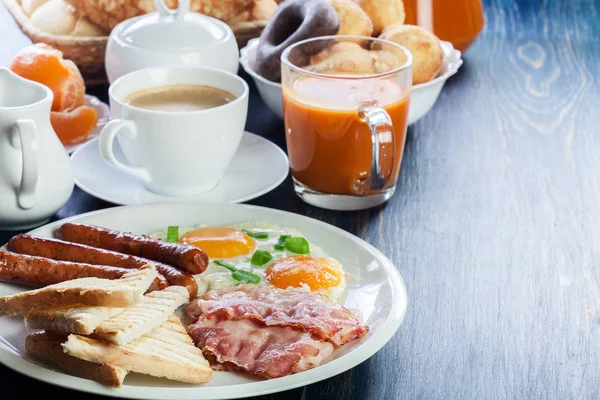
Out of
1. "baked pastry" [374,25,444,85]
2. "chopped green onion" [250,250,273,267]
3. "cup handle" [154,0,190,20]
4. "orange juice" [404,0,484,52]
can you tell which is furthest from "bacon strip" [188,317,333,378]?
"orange juice" [404,0,484,52]

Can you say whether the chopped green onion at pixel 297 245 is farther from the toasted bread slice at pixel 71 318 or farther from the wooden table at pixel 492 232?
the toasted bread slice at pixel 71 318

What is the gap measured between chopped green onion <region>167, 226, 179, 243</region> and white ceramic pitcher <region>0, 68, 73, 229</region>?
0.28 meters

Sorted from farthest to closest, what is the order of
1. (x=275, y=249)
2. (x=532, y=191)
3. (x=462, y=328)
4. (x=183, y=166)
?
(x=532, y=191), (x=183, y=166), (x=275, y=249), (x=462, y=328)

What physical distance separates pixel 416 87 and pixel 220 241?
72cm

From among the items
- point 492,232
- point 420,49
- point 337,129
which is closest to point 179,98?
point 337,129

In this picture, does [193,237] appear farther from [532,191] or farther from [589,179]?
[589,179]

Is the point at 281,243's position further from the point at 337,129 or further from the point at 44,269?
the point at 44,269

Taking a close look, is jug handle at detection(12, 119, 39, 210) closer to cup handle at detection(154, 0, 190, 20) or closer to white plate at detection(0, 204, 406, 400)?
white plate at detection(0, 204, 406, 400)

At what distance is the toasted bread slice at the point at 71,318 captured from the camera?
1.23 metres

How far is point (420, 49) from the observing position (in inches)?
87.0

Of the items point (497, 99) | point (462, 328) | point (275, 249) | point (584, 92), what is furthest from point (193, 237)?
point (584, 92)

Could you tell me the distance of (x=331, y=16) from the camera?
2.18 metres

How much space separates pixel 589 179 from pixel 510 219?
1.03ft

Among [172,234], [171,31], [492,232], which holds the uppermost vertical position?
[171,31]
